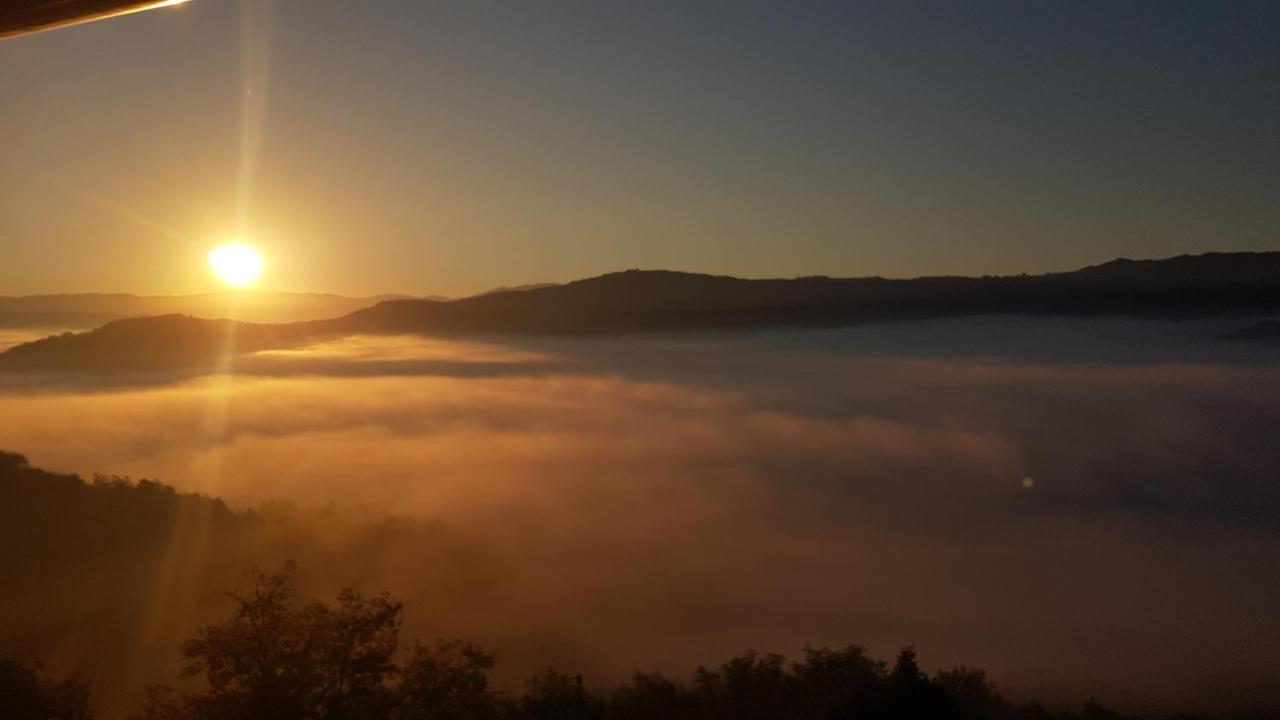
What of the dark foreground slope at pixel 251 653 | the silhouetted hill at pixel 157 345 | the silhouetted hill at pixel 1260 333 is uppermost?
the silhouetted hill at pixel 1260 333

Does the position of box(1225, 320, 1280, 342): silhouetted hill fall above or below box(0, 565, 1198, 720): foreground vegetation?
above

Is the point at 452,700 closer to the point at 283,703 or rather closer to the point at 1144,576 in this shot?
the point at 283,703

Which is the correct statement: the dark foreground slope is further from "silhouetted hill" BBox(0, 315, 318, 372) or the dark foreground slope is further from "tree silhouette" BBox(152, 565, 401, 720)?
"silhouetted hill" BBox(0, 315, 318, 372)

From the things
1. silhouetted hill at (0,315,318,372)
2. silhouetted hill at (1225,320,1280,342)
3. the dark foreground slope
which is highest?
silhouetted hill at (1225,320,1280,342)

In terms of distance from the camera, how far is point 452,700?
12211mm

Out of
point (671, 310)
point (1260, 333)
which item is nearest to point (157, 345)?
point (671, 310)

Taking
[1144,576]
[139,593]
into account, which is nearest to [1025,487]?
[1144,576]

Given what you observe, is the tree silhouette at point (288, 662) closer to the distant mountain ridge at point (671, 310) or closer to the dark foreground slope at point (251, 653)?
the dark foreground slope at point (251, 653)

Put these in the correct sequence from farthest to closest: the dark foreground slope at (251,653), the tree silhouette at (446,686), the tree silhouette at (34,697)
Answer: the tree silhouette at (446,686) < the dark foreground slope at (251,653) < the tree silhouette at (34,697)

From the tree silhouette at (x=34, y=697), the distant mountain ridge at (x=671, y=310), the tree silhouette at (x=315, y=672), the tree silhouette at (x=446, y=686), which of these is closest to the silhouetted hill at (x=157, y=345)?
the distant mountain ridge at (x=671, y=310)

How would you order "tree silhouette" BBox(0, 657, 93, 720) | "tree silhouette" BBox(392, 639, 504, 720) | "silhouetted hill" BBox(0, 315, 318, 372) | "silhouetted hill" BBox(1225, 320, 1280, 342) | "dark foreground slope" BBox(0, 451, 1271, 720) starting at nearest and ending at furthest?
"tree silhouette" BBox(0, 657, 93, 720)
"dark foreground slope" BBox(0, 451, 1271, 720)
"tree silhouette" BBox(392, 639, 504, 720)
"silhouetted hill" BBox(0, 315, 318, 372)
"silhouetted hill" BBox(1225, 320, 1280, 342)

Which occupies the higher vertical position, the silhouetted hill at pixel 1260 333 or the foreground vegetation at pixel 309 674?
the silhouetted hill at pixel 1260 333

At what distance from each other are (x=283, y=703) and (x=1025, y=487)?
14698cm

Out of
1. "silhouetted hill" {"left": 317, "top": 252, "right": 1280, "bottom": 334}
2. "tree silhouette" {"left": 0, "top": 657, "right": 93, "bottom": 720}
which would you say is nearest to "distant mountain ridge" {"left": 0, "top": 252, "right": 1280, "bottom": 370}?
"silhouetted hill" {"left": 317, "top": 252, "right": 1280, "bottom": 334}
